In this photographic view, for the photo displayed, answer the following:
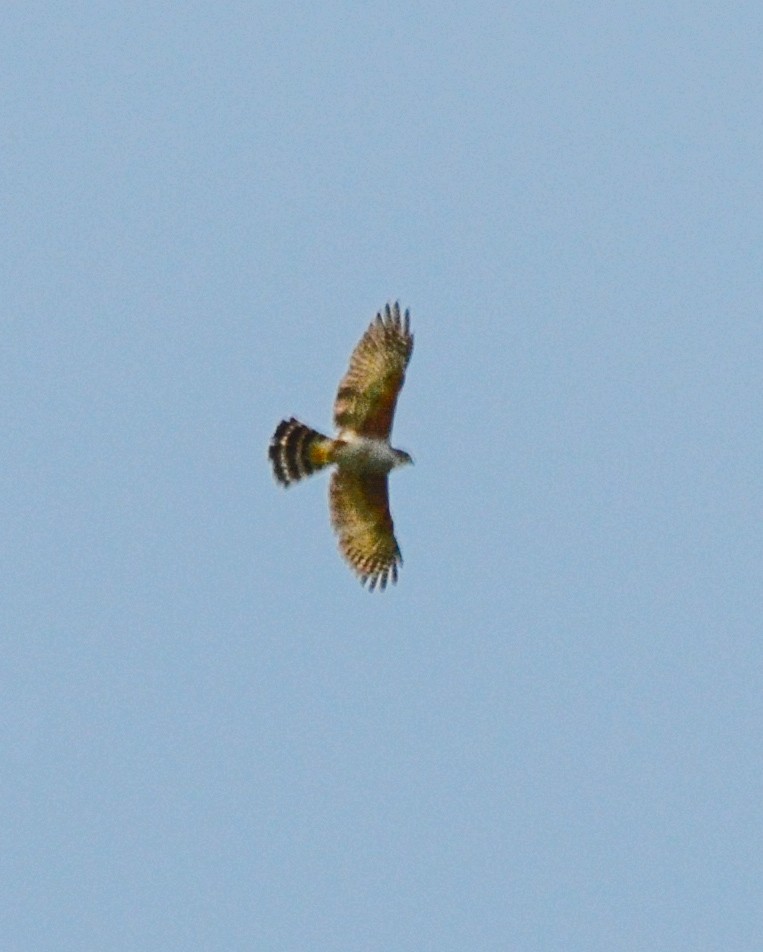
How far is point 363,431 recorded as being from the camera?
3706cm

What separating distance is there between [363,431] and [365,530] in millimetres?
1147

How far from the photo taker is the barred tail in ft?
121

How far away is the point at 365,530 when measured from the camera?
124ft

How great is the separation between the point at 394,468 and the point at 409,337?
1.30m

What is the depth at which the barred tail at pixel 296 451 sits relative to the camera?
36.9m

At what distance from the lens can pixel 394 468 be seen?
1465 inches

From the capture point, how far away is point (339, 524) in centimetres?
3772

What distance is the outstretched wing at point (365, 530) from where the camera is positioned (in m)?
37.5

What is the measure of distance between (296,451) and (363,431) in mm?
→ 663

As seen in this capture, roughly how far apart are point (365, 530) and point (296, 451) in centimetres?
124

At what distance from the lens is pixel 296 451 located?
121 feet

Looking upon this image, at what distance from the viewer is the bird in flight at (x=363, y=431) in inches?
1449

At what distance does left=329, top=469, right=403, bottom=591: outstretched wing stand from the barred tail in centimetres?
54

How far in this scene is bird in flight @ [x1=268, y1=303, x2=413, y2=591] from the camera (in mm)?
36812
